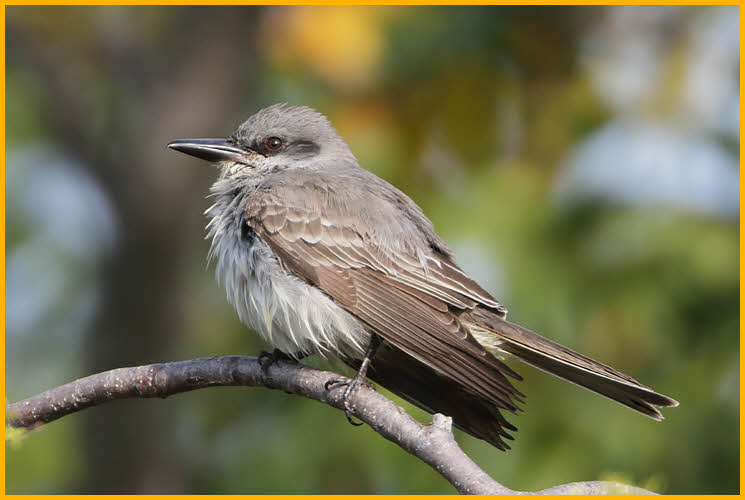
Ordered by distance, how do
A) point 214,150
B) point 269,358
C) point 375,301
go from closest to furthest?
point 269,358, point 375,301, point 214,150

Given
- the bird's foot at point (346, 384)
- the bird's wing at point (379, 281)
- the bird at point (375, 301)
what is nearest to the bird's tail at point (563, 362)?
the bird at point (375, 301)

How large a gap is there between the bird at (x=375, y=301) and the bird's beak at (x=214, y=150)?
31mm

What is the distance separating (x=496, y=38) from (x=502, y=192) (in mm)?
1655

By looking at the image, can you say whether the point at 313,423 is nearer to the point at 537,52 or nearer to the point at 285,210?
the point at 285,210

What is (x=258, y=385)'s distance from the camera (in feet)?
13.5

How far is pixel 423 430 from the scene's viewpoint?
3330 mm

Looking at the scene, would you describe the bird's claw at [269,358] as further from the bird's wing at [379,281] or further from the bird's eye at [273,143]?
the bird's eye at [273,143]

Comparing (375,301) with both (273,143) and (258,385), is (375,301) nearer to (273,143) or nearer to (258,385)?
(258,385)

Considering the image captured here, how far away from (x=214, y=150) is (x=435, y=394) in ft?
6.31

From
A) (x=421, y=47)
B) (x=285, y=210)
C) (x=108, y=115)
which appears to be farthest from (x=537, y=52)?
(x=108, y=115)

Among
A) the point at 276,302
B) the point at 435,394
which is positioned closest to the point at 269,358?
the point at 276,302

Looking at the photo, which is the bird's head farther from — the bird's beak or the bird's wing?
the bird's wing

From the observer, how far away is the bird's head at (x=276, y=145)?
5.48 m

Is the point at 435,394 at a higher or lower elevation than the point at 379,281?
lower
